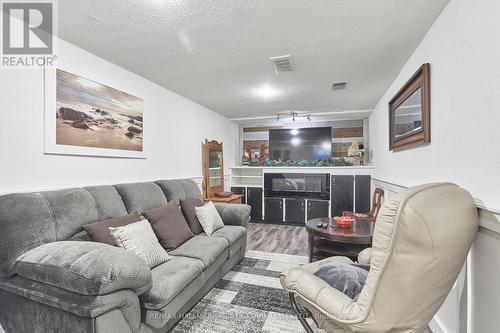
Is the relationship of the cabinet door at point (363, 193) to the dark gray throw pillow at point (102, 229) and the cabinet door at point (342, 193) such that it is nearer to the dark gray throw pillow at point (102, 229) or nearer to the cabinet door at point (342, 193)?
the cabinet door at point (342, 193)

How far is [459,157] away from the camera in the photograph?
61.1 inches

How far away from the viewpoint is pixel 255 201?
567 cm

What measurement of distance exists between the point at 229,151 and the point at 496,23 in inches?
197

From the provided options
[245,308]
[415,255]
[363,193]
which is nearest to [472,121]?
[415,255]

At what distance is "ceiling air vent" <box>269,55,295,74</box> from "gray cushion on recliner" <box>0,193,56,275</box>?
2.36 meters

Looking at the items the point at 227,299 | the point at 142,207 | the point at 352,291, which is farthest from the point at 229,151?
the point at 352,291

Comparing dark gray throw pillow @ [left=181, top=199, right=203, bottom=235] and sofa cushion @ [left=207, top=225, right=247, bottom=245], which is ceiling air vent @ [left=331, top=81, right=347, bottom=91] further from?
dark gray throw pillow @ [left=181, top=199, right=203, bottom=235]

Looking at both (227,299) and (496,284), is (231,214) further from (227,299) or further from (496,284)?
(496,284)

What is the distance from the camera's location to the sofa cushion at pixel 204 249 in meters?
2.19

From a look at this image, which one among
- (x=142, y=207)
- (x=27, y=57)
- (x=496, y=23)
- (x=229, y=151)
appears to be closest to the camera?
(x=496, y=23)

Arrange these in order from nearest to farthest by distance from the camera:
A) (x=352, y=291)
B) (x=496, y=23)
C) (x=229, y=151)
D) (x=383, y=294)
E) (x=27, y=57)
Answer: (x=383, y=294), (x=496, y=23), (x=352, y=291), (x=27, y=57), (x=229, y=151)

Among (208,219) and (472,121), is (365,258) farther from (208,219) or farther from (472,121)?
(208,219)

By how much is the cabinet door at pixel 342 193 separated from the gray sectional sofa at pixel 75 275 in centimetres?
364
